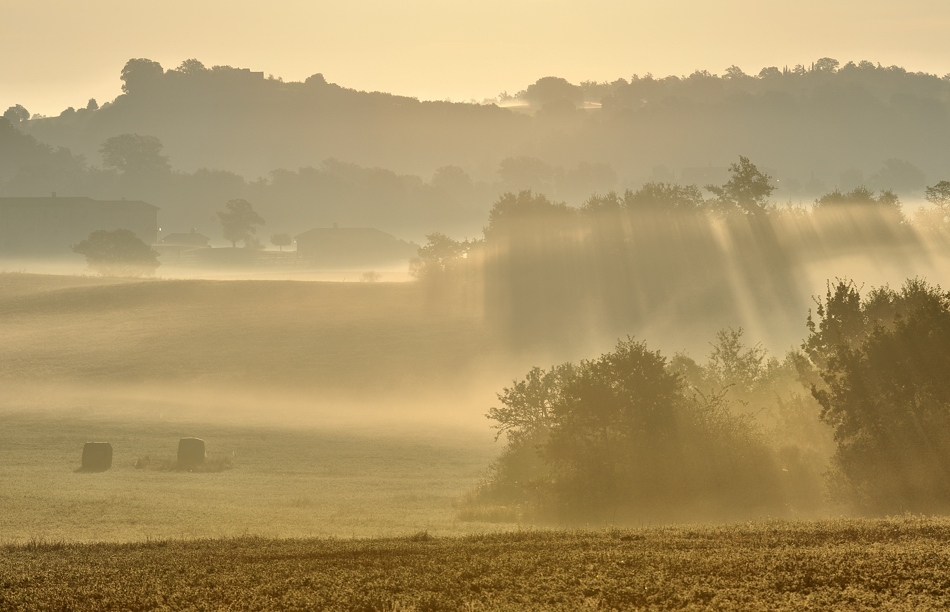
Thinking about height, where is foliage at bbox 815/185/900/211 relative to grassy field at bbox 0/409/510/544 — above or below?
above

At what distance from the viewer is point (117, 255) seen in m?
155

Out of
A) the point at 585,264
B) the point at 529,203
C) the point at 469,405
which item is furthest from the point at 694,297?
the point at 469,405

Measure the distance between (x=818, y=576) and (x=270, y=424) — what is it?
53.8m

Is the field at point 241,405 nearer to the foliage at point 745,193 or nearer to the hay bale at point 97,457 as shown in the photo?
the hay bale at point 97,457

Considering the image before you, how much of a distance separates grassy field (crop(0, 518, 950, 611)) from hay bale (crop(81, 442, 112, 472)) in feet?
90.4

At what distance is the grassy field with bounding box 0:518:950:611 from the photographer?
15.2m

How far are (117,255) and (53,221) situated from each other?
51.6m

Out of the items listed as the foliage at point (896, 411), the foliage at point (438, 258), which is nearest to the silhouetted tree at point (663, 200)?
the foliage at point (438, 258)

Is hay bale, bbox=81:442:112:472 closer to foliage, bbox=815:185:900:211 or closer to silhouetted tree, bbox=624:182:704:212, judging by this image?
silhouetted tree, bbox=624:182:704:212

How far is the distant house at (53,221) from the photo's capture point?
19198cm

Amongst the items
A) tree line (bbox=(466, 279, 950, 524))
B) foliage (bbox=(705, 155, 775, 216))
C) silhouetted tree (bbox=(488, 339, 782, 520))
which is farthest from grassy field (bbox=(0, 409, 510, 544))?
foliage (bbox=(705, 155, 775, 216))

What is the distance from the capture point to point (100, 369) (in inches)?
3216

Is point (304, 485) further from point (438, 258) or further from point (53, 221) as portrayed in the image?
point (53, 221)

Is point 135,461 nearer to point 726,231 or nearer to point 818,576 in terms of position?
point 818,576
